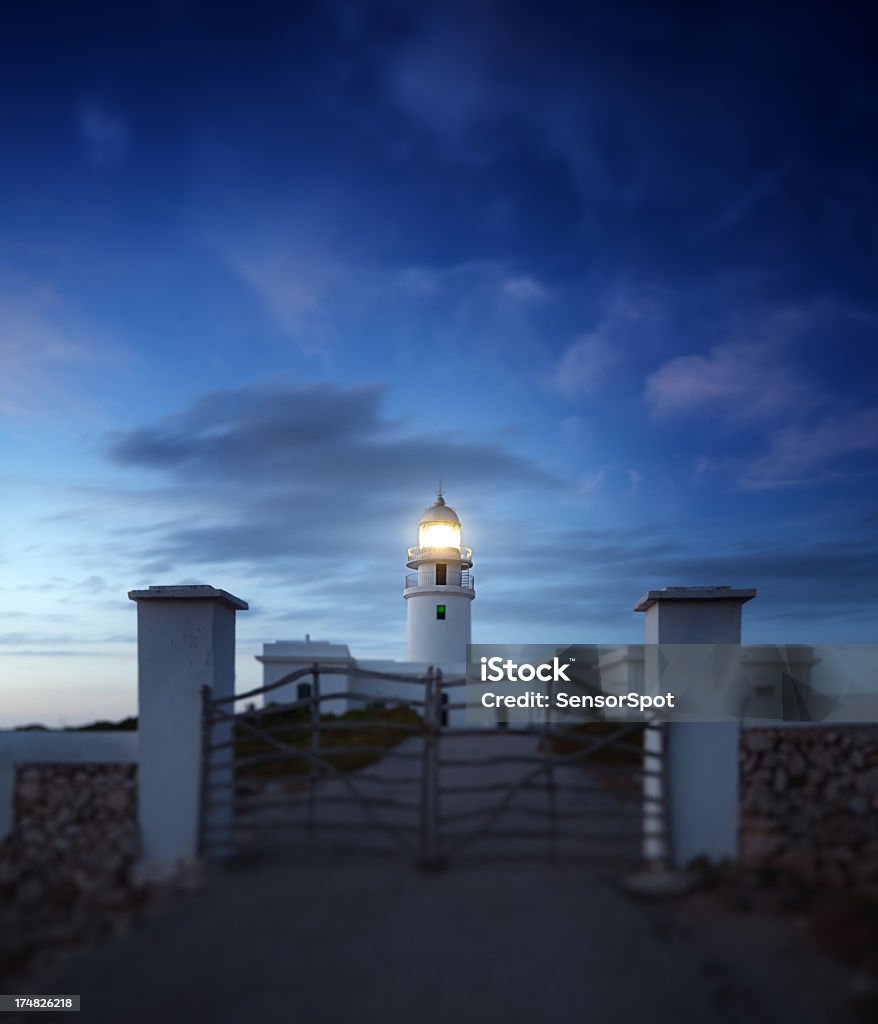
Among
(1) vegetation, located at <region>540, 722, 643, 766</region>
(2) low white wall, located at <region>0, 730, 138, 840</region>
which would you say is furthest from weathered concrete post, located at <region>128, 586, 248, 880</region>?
(1) vegetation, located at <region>540, 722, 643, 766</region>

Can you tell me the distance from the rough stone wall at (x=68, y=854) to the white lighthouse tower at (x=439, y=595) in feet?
66.8

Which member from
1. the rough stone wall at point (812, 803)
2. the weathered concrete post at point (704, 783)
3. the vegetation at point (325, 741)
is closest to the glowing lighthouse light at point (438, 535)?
the vegetation at point (325, 741)

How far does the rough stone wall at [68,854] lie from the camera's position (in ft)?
23.9

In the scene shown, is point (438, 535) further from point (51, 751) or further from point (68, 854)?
Answer: point (68, 854)

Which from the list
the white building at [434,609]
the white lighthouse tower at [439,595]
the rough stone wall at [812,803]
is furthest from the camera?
the white lighthouse tower at [439,595]

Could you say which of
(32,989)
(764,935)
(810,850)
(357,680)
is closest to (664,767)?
(810,850)

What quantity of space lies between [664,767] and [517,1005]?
10.3 ft

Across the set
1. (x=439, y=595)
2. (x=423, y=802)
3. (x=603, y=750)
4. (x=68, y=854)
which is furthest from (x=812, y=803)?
(x=439, y=595)

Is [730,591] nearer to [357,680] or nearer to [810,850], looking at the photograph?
[810,850]

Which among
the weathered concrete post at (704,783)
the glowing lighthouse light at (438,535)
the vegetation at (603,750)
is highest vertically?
the glowing lighthouse light at (438,535)

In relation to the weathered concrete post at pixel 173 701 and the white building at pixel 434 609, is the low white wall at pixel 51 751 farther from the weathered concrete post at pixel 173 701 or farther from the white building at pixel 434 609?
the white building at pixel 434 609

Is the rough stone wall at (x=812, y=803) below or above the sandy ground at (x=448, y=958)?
above

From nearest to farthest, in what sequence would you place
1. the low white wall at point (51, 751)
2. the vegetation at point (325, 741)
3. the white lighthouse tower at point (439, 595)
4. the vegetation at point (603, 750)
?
the low white wall at point (51, 751), the vegetation at point (325, 741), the vegetation at point (603, 750), the white lighthouse tower at point (439, 595)

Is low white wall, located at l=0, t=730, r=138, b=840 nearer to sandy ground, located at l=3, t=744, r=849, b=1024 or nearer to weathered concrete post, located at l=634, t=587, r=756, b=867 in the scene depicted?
sandy ground, located at l=3, t=744, r=849, b=1024
